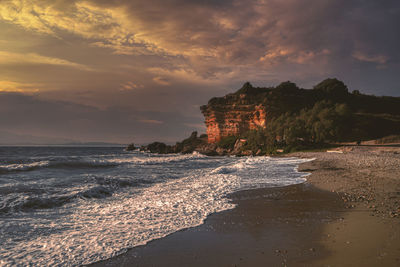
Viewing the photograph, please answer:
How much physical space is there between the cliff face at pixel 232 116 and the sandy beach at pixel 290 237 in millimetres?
83339

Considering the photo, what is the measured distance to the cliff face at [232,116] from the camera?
94062 mm

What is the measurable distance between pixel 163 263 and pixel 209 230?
6.78ft

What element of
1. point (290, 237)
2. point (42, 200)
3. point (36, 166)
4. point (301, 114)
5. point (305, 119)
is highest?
point (301, 114)

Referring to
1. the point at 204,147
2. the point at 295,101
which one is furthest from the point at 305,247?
the point at 295,101

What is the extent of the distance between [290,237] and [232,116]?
96342mm

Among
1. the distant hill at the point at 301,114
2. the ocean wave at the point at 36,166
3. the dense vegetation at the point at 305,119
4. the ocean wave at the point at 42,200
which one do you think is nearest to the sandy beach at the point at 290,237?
the ocean wave at the point at 42,200

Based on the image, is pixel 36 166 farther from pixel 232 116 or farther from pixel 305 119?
pixel 232 116

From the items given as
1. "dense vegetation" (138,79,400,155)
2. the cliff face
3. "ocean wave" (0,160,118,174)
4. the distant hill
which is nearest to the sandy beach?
"ocean wave" (0,160,118,174)

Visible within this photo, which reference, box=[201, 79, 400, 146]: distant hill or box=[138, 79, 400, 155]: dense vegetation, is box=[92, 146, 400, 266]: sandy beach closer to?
box=[138, 79, 400, 155]: dense vegetation

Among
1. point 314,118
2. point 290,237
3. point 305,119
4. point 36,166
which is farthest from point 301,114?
point 290,237

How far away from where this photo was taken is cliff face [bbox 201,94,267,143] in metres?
94.1

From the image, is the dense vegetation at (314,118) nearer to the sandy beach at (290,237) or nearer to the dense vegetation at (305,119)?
the dense vegetation at (305,119)

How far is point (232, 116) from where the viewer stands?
101 meters

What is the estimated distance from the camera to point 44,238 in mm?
6102
